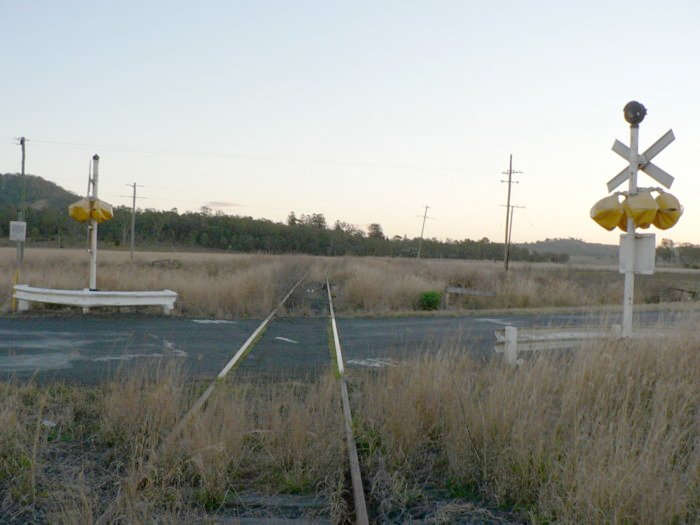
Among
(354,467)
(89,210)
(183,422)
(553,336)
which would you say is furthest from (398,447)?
(89,210)

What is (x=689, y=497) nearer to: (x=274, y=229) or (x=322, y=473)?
(x=322, y=473)

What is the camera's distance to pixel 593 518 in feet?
14.1

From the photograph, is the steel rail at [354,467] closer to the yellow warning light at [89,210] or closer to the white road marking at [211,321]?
the white road marking at [211,321]

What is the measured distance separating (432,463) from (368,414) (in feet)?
4.08

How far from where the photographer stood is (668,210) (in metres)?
9.34

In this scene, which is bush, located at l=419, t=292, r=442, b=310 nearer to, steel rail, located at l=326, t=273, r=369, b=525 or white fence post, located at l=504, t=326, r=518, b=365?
white fence post, located at l=504, t=326, r=518, b=365

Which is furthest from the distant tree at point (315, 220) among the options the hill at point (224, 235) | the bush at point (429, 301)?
the bush at point (429, 301)

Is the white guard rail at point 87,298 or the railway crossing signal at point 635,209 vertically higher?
the railway crossing signal at point 635,209

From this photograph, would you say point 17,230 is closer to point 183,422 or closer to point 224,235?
point 183,422

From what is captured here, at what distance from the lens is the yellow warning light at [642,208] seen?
9.20 m

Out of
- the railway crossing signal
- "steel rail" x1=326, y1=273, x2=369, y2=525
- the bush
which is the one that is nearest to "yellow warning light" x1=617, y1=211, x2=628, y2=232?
the railway crossing signal

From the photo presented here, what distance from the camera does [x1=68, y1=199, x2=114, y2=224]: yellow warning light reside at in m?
15.7

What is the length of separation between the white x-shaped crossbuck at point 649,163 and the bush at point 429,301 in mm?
13623

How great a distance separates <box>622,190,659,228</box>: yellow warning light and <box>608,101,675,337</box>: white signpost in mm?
140
